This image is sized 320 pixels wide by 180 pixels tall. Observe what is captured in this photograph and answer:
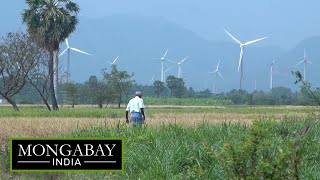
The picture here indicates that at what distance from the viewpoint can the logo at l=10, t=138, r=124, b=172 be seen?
271 inches

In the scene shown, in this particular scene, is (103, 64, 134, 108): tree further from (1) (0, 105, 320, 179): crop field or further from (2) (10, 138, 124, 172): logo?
(2) (10, 138, 124, 172): logo

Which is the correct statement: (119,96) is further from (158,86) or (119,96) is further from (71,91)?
(158,86)

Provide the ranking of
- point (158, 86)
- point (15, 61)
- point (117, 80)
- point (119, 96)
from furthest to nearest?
point (158, 86) → point (117, 80) → point (119, 96) → point (15, 61)

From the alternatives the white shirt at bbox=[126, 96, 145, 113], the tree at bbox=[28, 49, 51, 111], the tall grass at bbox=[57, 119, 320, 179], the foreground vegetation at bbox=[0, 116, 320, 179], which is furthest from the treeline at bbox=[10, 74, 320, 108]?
the foreground vegetation at bbox=[0, 116, 320, 179]

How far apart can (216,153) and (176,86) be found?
106m

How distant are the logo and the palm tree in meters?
41.7

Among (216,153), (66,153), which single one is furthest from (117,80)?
(216,153)

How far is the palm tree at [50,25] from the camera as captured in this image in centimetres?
4862

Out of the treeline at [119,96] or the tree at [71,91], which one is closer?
the tree at [71,91]

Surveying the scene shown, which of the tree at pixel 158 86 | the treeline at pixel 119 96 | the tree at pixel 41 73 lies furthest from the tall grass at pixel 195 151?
the tree at pixel 158 86

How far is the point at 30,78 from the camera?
159 ft

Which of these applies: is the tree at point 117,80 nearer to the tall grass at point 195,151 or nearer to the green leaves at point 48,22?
the green leaves at point 48,22

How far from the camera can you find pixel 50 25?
4922cm

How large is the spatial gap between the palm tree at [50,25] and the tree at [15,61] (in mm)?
1276
